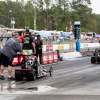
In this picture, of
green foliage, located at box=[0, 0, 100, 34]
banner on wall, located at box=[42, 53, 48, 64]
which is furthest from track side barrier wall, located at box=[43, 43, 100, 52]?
green foliage, located at box=[0, 0, 100, 34]

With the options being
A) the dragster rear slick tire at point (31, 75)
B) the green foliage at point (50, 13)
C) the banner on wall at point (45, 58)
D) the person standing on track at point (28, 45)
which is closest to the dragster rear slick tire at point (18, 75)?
the dragster rear slick tire at point (31, 75)

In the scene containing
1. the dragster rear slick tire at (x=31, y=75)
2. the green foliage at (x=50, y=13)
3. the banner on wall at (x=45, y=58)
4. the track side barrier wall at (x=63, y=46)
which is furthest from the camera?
the green foliage at (x=50, y=13)

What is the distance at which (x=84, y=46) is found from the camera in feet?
136

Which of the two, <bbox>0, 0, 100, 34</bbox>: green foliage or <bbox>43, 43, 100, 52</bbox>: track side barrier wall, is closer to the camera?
<bbox>43, 43, 100, 52</bbox>: track side barrier wall

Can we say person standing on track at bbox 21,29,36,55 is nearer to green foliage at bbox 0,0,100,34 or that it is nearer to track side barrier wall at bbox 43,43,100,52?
track side barrier wall at bbox 43,43,100,52

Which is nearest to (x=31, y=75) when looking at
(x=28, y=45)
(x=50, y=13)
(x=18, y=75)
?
(x=18, y=75)

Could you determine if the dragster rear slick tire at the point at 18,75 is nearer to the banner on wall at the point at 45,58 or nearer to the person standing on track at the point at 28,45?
the person standing on track at the point at 28,45

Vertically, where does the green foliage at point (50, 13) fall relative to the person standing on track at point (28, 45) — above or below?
above

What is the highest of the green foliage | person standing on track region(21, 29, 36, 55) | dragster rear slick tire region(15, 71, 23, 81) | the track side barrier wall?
the green foliage

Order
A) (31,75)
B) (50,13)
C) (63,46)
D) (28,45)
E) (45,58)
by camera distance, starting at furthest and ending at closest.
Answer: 1. (50,13)
2. (63,46)
3. (45,58)
4. (28,45)
5. (31,75)

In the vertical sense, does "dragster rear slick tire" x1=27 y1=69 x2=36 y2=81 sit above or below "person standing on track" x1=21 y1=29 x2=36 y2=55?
Answer: below

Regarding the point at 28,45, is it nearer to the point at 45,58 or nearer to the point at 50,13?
the point at 45,58

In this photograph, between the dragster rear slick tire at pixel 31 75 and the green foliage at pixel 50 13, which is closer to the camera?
the dragster rear slick tire at pixel 31 75

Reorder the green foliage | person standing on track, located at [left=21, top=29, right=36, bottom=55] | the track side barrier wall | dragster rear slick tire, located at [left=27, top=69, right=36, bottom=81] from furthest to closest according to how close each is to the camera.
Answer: the green foliage < the track side barrier wall < person standing on track, located at [left=21, top=29, right=36, bottom=55] < dragster rear slick tire, located at [left=27, top=69, right=36, bottom=81]
